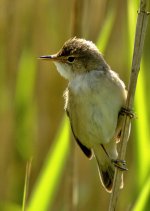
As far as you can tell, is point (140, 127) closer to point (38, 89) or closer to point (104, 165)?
point (104, 165)

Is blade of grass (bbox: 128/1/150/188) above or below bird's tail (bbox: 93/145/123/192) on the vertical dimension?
above

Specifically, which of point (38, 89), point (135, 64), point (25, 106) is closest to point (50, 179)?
point (135, 64)

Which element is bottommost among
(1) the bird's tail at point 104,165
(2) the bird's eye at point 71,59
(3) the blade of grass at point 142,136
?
(1) the bird's tail at point 104,165

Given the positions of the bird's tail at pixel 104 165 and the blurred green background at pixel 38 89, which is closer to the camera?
the bird's tail at pixel 104 165

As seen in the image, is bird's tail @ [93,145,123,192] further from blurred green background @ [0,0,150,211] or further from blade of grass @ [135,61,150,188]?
blade of grass @ [135,61,150,188]

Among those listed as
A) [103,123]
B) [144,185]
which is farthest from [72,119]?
[144,185]

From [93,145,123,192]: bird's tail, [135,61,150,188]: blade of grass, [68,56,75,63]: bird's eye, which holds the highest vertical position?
[68,56,75,63]: bird's eye

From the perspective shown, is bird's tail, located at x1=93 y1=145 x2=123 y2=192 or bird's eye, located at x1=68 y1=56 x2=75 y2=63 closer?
bird's eye, located at x1=68 y1=56 x2=75 y2=63

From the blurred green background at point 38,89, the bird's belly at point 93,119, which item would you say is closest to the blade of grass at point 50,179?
the bird's belly at point 93,119

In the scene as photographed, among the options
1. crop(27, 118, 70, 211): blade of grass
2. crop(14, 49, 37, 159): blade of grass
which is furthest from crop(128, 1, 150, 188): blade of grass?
crop(14, 49, 37, 159): blade of grass

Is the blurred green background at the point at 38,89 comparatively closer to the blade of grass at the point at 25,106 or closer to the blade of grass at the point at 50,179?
the blade of grass at the point at 25,106

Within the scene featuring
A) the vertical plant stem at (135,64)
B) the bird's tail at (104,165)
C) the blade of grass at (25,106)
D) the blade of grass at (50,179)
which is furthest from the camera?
the blade of grass at (25,106)
